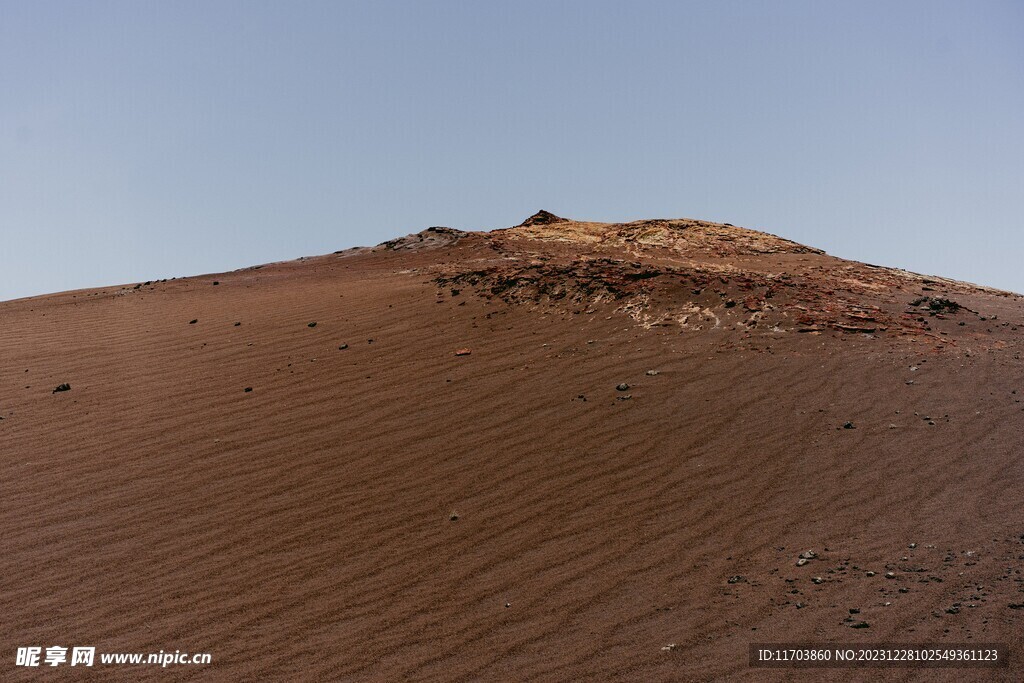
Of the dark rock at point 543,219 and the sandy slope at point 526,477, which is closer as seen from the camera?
the sandy slope at point 526,477

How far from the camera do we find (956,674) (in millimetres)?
4871

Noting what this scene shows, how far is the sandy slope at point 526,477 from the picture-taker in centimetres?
583

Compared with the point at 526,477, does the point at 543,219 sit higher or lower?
higher

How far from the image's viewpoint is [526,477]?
826 centimetres

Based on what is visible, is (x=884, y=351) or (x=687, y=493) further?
(x=884, y=351)

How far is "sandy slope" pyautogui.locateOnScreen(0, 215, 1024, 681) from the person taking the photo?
583cm

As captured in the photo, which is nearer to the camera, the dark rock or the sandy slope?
the sandy slope

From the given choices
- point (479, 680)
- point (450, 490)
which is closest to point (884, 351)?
point (450, 490)

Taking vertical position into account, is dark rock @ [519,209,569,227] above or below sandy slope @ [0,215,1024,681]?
above

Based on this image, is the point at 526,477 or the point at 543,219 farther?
the point at 543,219

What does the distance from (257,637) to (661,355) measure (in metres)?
6.28

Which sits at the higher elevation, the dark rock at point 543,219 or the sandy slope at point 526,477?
the dark rock at point 543,219

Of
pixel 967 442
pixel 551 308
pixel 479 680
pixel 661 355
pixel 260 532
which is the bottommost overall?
pixel 479 680

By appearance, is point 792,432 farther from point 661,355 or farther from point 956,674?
point 956,674
